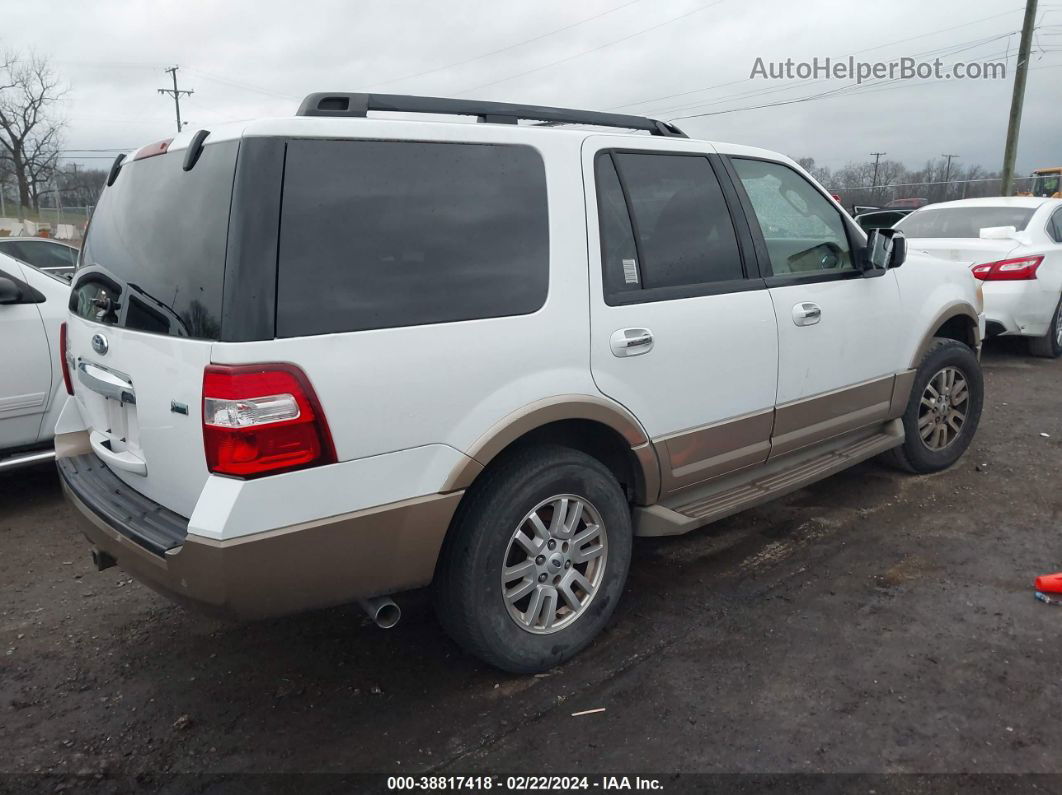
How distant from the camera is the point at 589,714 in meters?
2.87

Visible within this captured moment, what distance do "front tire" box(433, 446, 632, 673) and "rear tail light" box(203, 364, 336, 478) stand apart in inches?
27.7

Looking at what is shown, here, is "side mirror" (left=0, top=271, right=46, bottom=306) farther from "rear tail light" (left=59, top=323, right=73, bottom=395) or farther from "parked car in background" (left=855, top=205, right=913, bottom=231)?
"parked car in background" (left=855, top=205, right=913, bottom=231)

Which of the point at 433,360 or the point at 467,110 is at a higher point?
the point at 467,110

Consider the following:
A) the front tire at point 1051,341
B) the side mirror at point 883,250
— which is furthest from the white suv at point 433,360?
the front tire at point 1051,341

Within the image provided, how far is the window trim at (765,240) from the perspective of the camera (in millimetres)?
3801

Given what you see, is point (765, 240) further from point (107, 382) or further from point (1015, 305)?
point (1015, 305)

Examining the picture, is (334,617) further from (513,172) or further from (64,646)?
(513,172)

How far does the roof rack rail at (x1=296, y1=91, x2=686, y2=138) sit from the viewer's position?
273cm

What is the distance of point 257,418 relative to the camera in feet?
7.66

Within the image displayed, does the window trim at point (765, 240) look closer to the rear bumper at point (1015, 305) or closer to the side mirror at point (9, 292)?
the side mirror at point (9, 292)

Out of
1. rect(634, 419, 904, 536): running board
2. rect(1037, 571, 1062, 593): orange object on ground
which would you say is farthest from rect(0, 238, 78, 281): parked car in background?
rect(1037, 571, 1062, 593): orange object on ground

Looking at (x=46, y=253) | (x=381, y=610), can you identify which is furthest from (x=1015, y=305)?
(x=46, y=253)

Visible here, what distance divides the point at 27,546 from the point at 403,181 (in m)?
3.39

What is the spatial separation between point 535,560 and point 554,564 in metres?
0.10
